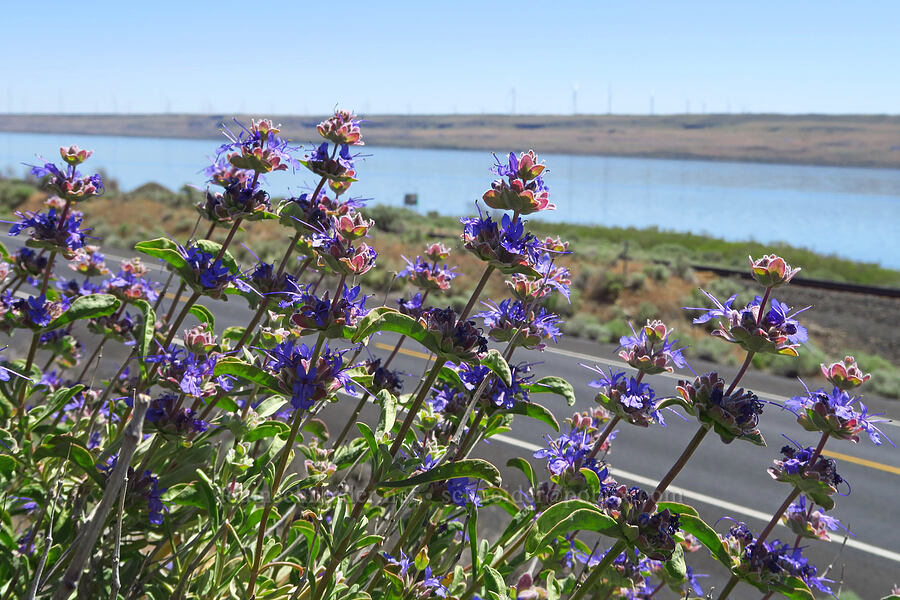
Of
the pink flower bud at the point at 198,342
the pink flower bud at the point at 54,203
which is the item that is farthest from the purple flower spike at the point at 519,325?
the pink flower bud at the point at 54,203

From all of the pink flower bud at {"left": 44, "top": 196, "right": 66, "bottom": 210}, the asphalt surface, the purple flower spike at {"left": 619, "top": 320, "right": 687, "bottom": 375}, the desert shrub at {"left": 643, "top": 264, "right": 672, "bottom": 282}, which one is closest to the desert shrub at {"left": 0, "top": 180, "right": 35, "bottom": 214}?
the asphalt surface

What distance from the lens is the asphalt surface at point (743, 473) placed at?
711 centimetres

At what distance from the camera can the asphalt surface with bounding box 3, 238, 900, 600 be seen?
23.3 feet

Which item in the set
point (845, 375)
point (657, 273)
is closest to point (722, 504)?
point (845, 375)

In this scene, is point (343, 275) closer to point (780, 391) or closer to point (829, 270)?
point (780, 391)

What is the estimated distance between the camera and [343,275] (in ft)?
5.39

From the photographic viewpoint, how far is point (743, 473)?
9695 millimetres

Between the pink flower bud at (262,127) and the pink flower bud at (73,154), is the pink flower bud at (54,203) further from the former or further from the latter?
the pink flower bud at (262,127)

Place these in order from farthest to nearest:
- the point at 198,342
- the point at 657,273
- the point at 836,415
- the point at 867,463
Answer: the point at 657,273
the point at 867,463
the point at 198,342
the point at 836,415

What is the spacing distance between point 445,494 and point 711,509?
7386mm

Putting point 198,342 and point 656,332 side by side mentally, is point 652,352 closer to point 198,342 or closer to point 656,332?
point 656,332

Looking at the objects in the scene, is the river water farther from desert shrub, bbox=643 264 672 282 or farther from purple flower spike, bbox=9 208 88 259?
purple flower spike, bbox=9 208 88 259

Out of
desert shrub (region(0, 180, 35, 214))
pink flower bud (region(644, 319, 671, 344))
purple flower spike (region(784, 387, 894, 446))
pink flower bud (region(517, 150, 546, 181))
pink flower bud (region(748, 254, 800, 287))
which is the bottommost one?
desert shrub (region(0, 180, 35, 214))

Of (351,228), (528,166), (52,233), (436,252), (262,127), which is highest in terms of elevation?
(262,127)
